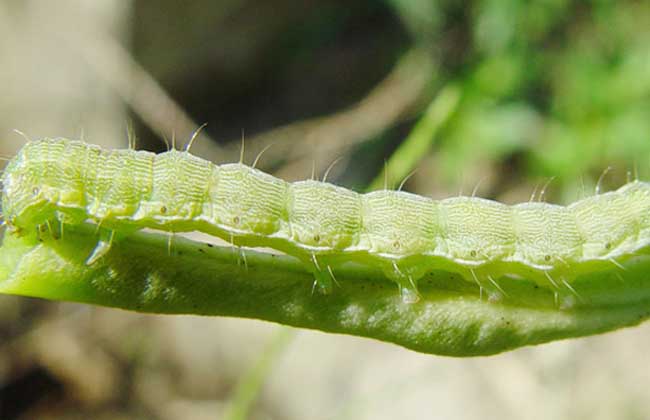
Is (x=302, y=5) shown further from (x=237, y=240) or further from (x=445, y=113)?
(x=237, y=240)

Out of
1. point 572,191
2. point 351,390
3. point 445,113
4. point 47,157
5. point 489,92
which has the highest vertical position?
point 47,157

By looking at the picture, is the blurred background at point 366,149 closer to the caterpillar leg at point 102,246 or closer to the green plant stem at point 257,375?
the green plant stem at point 257,375

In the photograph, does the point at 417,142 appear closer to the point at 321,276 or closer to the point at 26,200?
the point at 321,276

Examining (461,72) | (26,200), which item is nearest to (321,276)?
(26,200)

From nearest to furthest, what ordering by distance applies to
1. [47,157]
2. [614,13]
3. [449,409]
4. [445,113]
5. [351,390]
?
[47,157] → [445,113] → [449,409] → [351,390] → [614,13]

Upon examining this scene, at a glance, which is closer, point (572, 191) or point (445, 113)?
point (445, 113)

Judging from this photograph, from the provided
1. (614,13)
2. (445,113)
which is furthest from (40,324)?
(614,13)

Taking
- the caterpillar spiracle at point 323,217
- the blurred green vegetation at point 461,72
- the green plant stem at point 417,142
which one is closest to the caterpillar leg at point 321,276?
the caterpillar spiracle at point 323,217
